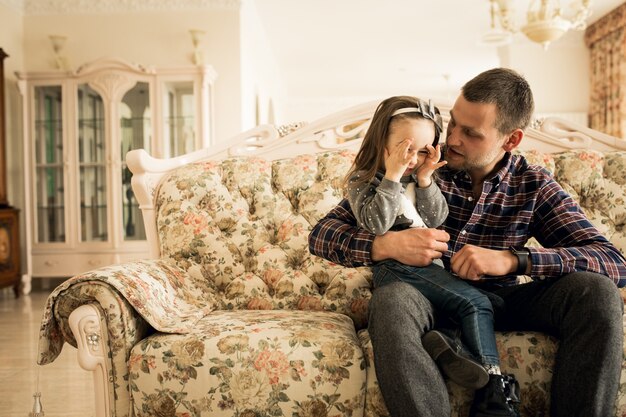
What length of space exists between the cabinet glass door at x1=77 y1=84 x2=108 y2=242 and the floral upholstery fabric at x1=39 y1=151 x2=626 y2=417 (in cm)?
348

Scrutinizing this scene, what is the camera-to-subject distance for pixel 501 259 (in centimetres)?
150

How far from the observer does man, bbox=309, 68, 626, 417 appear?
4.38 feet

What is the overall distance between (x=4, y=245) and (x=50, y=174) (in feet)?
2.78

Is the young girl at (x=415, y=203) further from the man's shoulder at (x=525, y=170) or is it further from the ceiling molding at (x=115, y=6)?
the ceiling molding at (x=115, y=6)

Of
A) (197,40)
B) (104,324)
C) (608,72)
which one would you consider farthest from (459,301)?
(608,72)

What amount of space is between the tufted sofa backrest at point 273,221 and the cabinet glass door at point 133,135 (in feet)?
10.9

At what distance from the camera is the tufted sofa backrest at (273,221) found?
1976 mm

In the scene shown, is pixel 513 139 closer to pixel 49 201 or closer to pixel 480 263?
pixel 480 263

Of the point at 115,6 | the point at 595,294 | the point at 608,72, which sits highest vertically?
the point at 115,6

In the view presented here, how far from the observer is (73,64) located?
18.6 feet

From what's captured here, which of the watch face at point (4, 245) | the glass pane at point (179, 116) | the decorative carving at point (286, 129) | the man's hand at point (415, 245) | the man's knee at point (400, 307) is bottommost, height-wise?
the watch face at point (4, 245)

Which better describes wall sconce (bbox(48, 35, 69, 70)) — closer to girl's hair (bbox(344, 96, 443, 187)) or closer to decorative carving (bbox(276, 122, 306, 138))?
decorative carving (bbox(276, 122, 306, 138))

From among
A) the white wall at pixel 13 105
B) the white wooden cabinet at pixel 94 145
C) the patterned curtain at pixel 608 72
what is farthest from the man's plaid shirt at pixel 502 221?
the patterned curtain at pixel 608 72

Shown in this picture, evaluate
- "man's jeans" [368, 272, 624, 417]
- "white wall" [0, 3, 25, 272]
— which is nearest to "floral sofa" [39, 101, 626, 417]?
"man's jeans" [368, 272, 624, 417]
